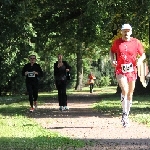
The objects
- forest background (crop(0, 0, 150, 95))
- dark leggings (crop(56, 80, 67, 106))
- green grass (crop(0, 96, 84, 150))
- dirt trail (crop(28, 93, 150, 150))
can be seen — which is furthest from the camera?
dark leggings (crop(56, 80, 67, 106))

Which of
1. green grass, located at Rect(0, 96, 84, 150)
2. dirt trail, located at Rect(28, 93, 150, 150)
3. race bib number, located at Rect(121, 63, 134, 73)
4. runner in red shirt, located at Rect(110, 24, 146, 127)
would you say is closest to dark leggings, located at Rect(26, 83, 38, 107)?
dirt trail, located at Rect(28, 93, 150, 150)

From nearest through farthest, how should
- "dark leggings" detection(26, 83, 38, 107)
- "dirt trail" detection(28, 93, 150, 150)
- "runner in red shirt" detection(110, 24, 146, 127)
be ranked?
"dirt trail" detection(28, 93, 150, 150) < "runner in red shirt" detection(110, 24, 146, 127) < "dark leggings" detection(26, 83, 38, 107)

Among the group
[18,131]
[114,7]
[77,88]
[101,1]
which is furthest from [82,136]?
[77,88]

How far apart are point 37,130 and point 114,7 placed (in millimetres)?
7159

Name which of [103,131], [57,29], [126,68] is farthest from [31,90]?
[57,29]

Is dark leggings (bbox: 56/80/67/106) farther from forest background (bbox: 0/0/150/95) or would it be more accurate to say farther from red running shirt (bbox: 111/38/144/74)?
red running shirt (bbox: 111/38/144/74)

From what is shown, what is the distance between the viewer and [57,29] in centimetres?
2817

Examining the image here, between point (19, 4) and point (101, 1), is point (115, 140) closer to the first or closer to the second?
point (101, 1)

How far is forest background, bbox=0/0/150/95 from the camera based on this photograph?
15.4 m

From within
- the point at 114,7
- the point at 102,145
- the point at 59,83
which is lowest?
the point at 102,145

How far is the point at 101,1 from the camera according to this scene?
14.8 m

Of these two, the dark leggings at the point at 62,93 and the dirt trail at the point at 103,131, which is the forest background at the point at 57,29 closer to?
the dark leggings at the point at 62,93

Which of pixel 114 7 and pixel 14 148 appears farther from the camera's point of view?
pixel 114 7

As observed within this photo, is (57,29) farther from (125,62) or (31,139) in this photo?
(31,139)
